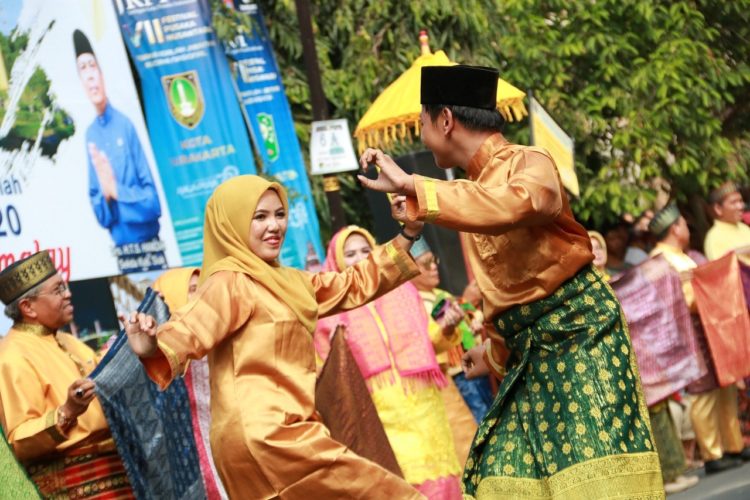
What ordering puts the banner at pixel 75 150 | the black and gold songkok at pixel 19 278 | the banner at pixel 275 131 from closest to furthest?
1. the black and gold songkok at pixel 19 278
2. the banner at pixel 75 150
3. the banner at pixel 275 131

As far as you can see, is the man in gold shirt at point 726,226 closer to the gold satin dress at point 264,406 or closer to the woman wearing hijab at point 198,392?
the woman wearing hijab at point 198,392

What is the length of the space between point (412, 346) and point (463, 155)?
357cm

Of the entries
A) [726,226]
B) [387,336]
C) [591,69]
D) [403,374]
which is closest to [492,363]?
[403,374]

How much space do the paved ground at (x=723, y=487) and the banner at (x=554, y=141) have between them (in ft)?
7.38

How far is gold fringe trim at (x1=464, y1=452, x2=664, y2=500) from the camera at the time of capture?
4.89 metres

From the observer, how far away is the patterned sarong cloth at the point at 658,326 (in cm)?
970

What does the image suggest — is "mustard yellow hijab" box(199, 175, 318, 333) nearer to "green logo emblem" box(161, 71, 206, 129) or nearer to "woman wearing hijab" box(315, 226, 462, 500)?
"woman wearing hijab" box(315, 226, 462, 500)

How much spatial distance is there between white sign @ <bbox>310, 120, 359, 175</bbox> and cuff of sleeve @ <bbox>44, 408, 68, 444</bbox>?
403cm

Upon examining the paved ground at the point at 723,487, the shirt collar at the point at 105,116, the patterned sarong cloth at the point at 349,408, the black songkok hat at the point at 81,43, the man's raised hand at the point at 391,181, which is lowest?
the paved ground at the point at 723,487

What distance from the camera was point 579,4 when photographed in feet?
43.0

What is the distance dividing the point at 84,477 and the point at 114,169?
3.46 meters

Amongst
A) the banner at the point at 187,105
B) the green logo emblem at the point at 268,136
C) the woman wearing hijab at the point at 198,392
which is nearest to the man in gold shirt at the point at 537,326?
the woman wearing hijab at the point at 198,392

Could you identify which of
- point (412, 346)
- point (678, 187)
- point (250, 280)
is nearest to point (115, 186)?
point (412, 346)

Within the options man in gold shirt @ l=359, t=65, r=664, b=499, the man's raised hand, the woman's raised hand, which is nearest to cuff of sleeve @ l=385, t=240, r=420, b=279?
man in gold shirt @ l=359, t=65, r=664, b=499
